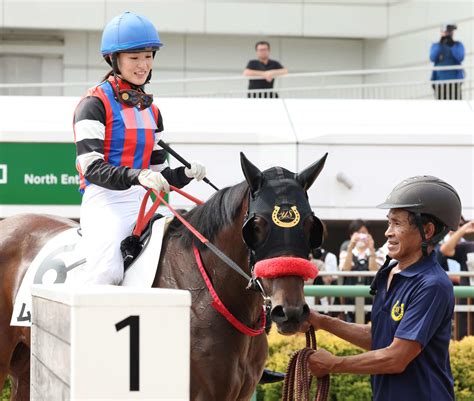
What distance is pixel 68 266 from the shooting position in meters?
4.95

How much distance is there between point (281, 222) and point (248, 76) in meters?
9.75

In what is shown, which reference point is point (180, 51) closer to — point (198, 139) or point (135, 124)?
point (198, 139)

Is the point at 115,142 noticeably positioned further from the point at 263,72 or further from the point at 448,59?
the point at 448,59

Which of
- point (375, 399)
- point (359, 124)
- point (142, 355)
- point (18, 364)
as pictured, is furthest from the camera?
point (359, 124)

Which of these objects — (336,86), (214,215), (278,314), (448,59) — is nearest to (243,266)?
(214,215)

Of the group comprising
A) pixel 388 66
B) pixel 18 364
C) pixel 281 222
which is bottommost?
pixel 18 364

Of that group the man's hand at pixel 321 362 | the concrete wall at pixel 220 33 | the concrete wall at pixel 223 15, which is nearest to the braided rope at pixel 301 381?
the man's hand at pixel 321 362

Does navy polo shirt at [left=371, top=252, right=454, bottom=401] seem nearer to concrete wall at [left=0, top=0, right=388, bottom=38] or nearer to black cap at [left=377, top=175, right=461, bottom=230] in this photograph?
black cap at [left=377, top=175, right=461, bottom=230]

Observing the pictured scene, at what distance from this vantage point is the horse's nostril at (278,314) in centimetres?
391

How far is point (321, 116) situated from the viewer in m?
12.2

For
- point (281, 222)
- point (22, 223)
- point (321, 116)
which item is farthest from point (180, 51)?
point (281, 222)

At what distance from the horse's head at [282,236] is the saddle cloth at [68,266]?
58cm

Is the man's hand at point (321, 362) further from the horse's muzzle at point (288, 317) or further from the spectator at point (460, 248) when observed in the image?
the spectator at point (460, 248)

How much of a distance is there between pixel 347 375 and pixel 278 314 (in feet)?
11.6
